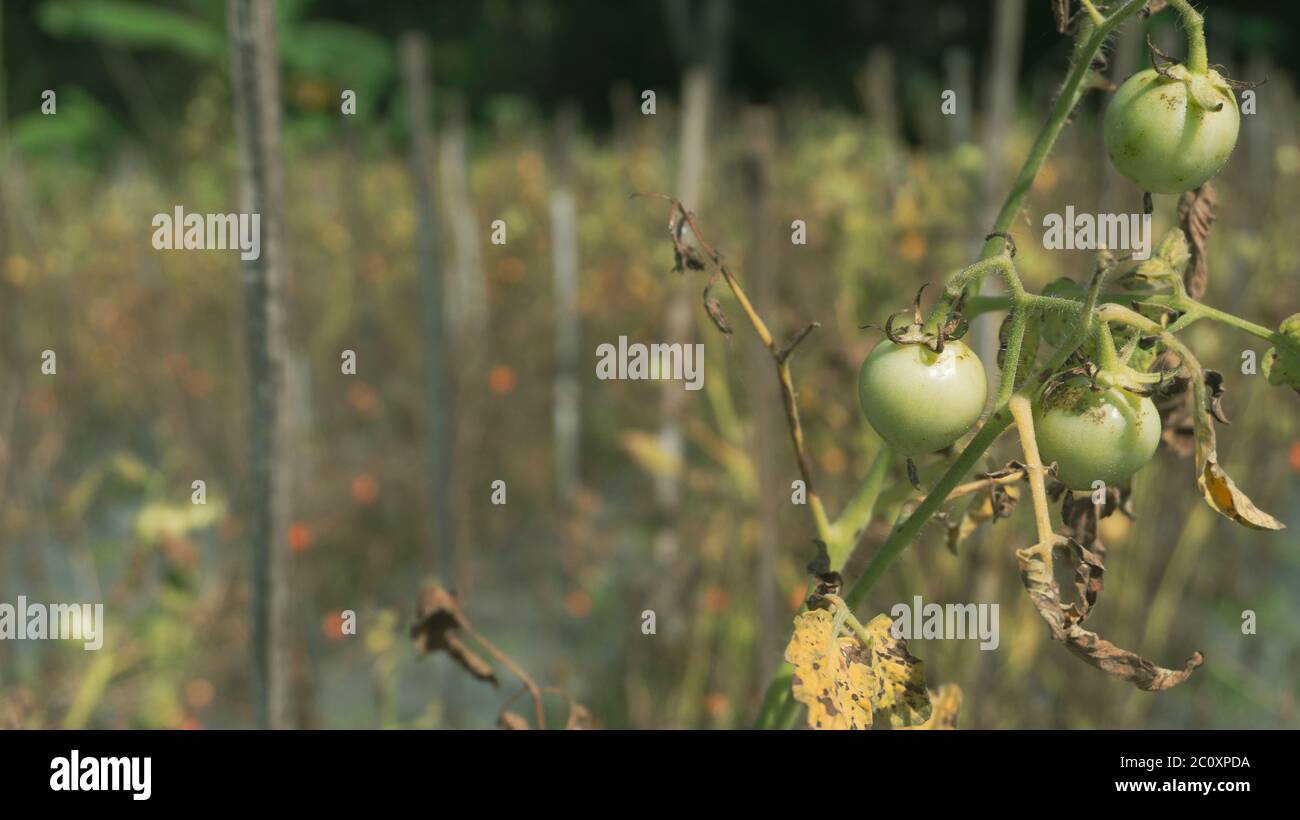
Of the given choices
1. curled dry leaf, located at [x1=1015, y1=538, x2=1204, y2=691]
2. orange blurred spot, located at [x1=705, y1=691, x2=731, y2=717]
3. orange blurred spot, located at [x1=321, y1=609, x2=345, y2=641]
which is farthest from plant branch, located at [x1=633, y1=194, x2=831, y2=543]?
orange blurred spot, located at [x1=321, y1=609, x2=345, y2=641]

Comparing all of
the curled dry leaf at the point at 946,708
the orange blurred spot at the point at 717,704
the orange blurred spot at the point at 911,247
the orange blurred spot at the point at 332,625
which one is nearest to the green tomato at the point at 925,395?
the curled dry leaf at the point at 946,708

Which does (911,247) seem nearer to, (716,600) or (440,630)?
(716,600)

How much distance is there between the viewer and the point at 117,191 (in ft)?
20.8

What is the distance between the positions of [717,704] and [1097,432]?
142cm

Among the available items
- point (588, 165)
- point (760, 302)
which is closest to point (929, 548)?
point (760, 302)

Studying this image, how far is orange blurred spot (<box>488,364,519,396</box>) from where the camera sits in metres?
2.90

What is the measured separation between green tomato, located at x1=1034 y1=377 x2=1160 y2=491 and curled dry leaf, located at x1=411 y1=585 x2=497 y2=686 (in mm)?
358

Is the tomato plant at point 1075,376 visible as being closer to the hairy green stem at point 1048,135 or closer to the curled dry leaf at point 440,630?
the hairy green stem at point 1048,135

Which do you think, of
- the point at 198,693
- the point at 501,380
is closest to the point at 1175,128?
the point at 198,693

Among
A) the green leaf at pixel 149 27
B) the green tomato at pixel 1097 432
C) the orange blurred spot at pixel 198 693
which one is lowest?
the orange blurred spot at pixel 198 693

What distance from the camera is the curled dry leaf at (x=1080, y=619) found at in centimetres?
41

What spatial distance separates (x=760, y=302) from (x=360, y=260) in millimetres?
2568

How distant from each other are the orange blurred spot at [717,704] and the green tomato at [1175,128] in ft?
4.65
